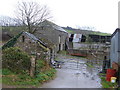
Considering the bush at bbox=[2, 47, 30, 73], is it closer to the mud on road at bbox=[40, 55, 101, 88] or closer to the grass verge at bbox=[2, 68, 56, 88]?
the grass verge at bbox=[2, 68, 56, 88]

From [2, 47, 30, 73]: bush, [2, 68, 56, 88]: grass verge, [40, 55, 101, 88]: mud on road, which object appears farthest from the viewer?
[2, 47, 30, 73]: bush

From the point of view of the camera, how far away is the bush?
10997mm

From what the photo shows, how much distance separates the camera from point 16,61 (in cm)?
1144

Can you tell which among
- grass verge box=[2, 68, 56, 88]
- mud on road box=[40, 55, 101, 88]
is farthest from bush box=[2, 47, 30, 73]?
mud on road box=[40, 55, 101, 88]

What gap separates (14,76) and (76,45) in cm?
2843

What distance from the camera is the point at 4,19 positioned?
114ft

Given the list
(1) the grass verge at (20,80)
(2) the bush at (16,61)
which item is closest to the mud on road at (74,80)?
(1) the grass verge at (20,80)

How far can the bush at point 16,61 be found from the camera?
10997 mm

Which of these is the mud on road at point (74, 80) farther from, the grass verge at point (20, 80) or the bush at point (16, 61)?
the bush at point (16, 61)

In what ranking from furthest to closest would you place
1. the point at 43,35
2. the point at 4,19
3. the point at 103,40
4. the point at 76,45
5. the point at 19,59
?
1. the point at 103,40
2. the point at 76,45
3. the point at 4,19
4. the point at 43,35
5. the point at 19,59

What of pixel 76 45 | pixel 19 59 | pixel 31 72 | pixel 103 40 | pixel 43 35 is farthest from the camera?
pixel 103 40

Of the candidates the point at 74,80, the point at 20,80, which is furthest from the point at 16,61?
the point at 74,80

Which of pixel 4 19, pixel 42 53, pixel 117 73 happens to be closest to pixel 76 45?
pixel 4 19

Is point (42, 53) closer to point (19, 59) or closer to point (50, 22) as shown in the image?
point (19, 59)
